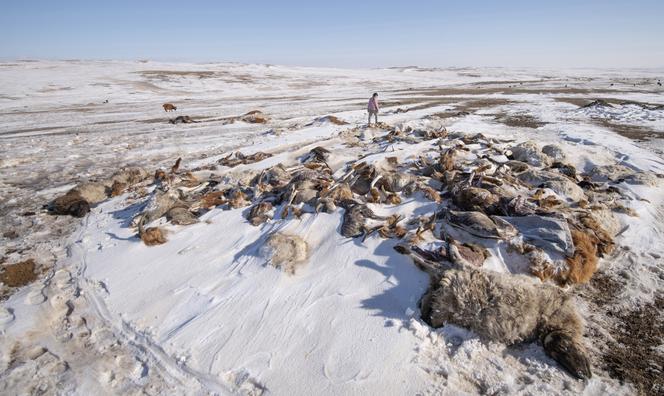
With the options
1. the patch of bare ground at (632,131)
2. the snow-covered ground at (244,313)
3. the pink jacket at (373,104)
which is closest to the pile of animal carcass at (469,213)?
the snow-covered ground at (244,313)

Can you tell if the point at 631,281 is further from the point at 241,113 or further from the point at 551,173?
the point at 241,113

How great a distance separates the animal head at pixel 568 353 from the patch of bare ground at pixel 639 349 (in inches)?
10.8

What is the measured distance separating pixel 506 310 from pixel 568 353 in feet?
1.82

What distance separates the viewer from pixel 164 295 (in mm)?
4215

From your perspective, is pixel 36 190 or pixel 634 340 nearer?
pixel 634 340

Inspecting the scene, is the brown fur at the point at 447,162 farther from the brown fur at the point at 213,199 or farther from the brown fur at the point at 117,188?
the brown fur at the point at 117,188

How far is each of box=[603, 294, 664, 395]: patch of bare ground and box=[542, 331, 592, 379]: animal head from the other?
10.8 inches

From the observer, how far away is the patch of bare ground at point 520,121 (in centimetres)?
1450

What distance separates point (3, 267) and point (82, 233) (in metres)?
1.12

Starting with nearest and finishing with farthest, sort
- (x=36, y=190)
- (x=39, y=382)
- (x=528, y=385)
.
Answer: (x=528, y=385) < (x=39, y=382) < (x=36, y=190)

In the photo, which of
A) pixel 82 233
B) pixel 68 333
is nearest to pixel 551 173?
pixel 68 333

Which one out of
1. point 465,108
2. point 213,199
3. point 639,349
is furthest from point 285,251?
point 465,108

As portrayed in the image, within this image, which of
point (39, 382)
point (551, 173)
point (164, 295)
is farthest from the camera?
point (551, 173)

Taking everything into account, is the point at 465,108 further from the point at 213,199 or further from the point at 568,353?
the point at 568,353
